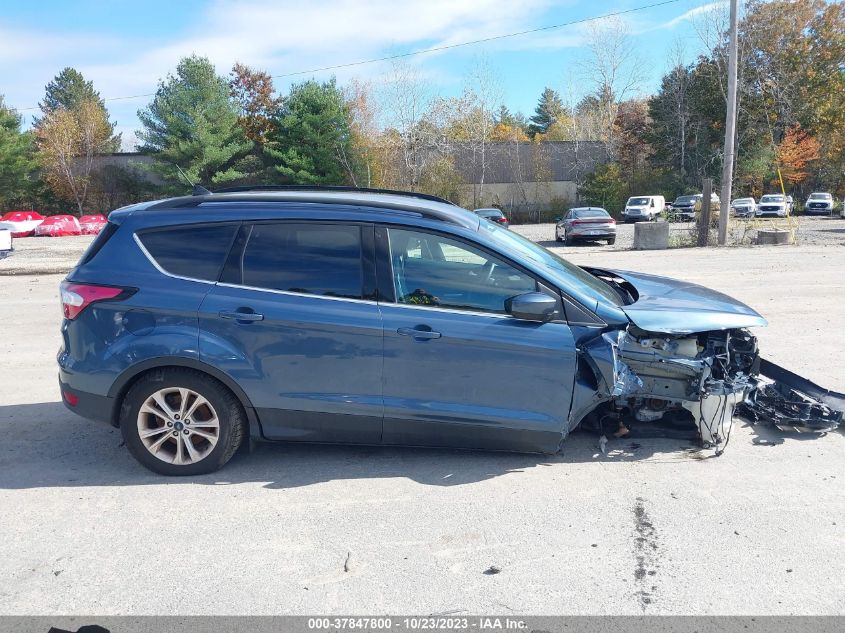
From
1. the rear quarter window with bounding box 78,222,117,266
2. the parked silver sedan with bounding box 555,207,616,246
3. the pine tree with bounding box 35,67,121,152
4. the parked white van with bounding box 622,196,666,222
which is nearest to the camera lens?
the rear quarter window with bounding box 78,222,117,266

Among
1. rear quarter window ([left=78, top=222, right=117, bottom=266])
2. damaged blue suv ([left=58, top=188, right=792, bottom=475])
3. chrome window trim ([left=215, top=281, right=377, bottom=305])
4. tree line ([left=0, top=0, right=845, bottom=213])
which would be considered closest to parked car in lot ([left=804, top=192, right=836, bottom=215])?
tree line ([left=0, top=0, right=845, bottom=213])

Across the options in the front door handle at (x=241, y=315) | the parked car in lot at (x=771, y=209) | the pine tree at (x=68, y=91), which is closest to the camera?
the front door handle at (x=241, y=315)

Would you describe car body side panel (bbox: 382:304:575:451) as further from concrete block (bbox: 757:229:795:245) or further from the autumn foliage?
the autumn foliage

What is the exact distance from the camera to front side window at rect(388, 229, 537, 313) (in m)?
4.38

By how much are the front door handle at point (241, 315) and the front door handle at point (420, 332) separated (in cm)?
89

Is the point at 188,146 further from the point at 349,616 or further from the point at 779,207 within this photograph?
the point at 349,616

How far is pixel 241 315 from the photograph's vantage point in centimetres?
434

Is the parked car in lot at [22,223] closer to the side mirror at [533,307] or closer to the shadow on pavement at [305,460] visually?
the shadow on pavement at [305,460]

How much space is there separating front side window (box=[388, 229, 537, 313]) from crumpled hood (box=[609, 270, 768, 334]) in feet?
2.61

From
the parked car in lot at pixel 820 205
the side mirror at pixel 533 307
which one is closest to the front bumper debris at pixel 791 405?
the side mirror at pixel 533 307

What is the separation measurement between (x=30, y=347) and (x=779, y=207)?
46532 millimetres

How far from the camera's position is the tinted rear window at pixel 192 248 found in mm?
4500

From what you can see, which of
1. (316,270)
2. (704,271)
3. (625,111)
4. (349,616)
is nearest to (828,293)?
(704,271)

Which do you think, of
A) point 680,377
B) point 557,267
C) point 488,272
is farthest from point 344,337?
point 680,377
